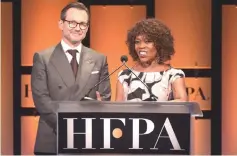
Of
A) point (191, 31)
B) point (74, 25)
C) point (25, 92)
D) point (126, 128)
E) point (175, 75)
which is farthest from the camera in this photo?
point (25, 92)

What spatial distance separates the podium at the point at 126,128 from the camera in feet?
7.21

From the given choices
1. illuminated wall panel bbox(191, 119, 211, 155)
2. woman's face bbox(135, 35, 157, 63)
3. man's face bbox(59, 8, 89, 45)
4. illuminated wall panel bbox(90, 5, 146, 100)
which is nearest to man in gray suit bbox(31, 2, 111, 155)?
man's face bbox(59, 8, 89, 45)

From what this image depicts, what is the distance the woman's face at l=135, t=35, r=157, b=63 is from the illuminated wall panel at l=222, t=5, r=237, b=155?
6.18ft

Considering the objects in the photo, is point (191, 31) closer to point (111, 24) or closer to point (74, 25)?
point (111, 24)

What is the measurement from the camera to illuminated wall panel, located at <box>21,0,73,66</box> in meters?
4.74

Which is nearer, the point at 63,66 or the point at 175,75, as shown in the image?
the point at 175,75

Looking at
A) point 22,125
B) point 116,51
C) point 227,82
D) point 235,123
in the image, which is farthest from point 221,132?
point 22,125

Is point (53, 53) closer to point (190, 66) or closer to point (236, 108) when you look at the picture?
point (190, 66)

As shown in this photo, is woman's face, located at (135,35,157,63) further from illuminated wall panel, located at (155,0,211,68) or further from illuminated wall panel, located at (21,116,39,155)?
illuminated wall panel, located at (21,116,39,155)

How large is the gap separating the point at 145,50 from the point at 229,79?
77.7 inches

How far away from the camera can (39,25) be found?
187 inches

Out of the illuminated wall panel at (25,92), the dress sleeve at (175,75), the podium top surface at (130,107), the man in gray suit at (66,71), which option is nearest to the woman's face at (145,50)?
Result: the dress sleeve at (175,75)

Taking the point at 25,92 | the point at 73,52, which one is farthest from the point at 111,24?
the point at 73,52

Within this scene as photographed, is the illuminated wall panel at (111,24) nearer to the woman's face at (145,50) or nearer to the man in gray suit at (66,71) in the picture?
the man in gray suit at (66,71)
